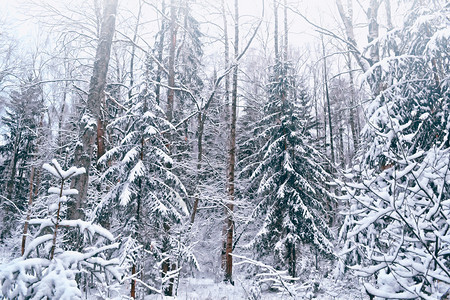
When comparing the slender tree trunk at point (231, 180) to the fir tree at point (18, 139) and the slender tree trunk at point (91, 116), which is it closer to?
the slender tree trunk at point (91, 116)

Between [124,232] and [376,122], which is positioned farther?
[124,232]

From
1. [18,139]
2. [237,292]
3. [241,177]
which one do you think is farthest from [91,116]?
[18,139]

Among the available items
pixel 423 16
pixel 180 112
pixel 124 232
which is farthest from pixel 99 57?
pixel 180 112

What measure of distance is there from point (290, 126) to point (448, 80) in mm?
9630

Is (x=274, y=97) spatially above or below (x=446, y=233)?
above

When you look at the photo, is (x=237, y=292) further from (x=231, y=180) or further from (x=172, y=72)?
(x=172, y=72)

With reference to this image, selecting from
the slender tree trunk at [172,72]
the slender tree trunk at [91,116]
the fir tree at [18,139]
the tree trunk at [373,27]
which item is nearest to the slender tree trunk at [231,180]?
the slender tree trunk at [172,72]

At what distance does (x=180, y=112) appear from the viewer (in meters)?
15.4

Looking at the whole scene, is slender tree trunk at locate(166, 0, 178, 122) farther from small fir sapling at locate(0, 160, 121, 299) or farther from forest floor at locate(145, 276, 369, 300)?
small fir sapling at locate(0, 160, 121, 299)

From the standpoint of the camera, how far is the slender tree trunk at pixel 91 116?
462 centimetres

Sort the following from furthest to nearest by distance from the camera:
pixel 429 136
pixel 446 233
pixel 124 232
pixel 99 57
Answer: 1. pixel 124 232
2. pixel 99 57
3. pixel 429 136
4. pixel 446 233

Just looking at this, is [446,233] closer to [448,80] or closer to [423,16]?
[448,80]

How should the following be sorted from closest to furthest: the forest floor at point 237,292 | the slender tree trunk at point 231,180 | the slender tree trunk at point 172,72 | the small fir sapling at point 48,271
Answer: the small fir sapling at point 48,271 → the forest floor at point 237,292 → the slender tree trunk at point 172,72 → the slender tree trunk at point 231,180

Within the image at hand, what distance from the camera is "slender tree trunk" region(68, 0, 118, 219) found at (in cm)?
462
